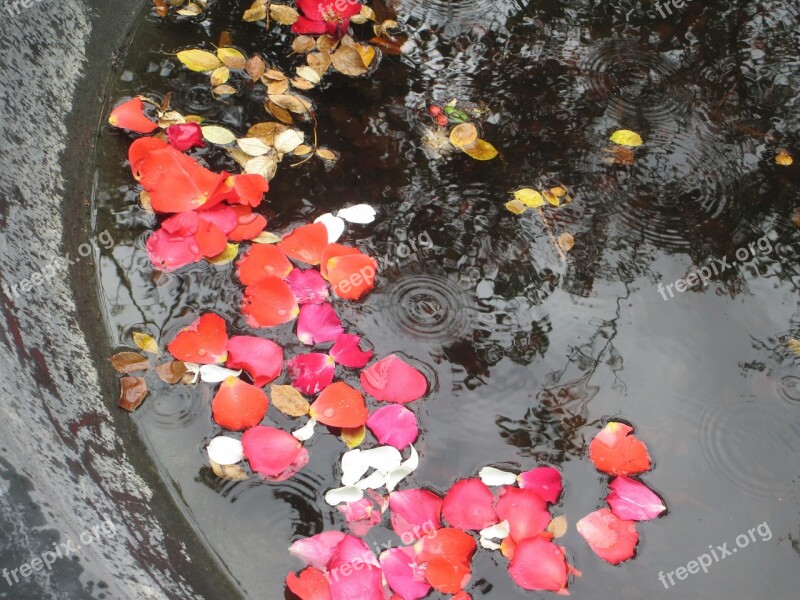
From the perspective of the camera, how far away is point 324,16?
2.27 meters

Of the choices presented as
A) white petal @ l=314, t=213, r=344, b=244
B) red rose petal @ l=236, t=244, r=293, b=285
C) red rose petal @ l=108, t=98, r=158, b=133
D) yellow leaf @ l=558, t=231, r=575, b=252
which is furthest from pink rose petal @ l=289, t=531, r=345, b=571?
red rose petal @ l=108, t=98, r=158, b=133

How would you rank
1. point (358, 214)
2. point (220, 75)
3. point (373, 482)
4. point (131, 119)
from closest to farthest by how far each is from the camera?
point (373, 482), point (358, 214), point (131, 119), point (220, 75)

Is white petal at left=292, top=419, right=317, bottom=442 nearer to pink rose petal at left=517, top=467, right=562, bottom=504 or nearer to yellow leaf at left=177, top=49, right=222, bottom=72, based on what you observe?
pink rose petal at left=517, top=467, right=562, bottom=504

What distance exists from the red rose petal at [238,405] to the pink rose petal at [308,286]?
0.28m

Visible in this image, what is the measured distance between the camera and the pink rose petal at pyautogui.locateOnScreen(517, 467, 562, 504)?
157cm

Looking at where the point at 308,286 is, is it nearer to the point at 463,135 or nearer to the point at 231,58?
the point at 463,135

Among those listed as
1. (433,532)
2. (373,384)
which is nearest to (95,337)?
(373,384)

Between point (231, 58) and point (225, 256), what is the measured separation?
782 millimetres

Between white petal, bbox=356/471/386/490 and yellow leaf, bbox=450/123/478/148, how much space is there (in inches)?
41.1

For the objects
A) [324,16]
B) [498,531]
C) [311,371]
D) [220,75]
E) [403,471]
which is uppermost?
[324,16]

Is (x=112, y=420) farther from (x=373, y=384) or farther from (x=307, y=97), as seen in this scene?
(x=307, y=97)

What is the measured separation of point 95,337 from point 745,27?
236 centimetres

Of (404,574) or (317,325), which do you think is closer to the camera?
(404,574)

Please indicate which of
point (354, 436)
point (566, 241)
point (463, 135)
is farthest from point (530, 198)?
point (354, 436)
